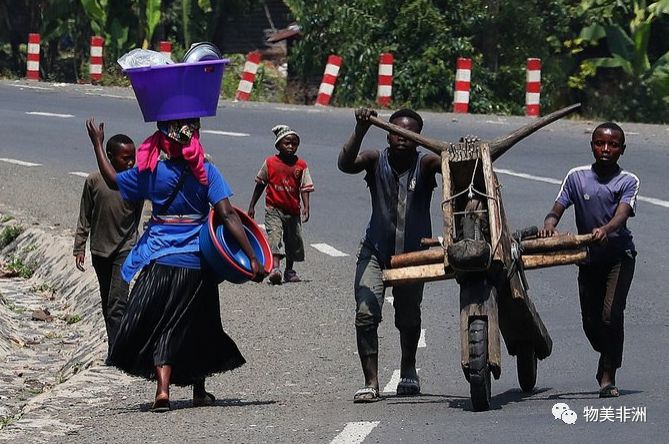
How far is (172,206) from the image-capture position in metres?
9.12

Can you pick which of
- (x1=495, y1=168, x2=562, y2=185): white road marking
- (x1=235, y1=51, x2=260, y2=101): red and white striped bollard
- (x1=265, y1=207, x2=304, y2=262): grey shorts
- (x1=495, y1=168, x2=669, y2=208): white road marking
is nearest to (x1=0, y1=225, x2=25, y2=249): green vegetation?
(x1=265, y1=207, x2=304, y2=262): grey shorts

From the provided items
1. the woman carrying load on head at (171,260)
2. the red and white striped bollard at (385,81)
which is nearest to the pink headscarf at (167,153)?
the woman carrying load on head at (171,260)

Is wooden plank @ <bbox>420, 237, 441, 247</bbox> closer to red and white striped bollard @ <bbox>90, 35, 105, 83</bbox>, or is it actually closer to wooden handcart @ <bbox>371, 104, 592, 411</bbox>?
wooden handcart @ <bbox>371, 104, 592, 411</bbox>

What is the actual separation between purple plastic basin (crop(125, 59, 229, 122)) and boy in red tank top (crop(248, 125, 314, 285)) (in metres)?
5.95

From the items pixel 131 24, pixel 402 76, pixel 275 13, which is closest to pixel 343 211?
pixel 402 76

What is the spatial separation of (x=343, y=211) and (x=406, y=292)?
30.3 feet

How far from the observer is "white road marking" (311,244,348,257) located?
16.6 metres

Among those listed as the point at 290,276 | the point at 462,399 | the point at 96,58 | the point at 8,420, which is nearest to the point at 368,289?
the point at 462,399

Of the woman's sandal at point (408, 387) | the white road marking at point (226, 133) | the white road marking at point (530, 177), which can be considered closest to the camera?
the woman's sandal at point (408, 387)

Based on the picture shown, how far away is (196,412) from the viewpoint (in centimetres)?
920

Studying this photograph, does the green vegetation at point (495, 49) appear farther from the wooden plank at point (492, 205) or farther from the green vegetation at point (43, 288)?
the wooden plank at point (492, 205)

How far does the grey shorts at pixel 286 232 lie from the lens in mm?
15273

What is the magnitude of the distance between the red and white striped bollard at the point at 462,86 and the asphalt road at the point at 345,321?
9.19 ft

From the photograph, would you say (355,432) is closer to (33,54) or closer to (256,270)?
(256,270)
